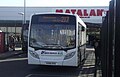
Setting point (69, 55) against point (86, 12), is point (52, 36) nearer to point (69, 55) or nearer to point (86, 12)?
point (69, 55)

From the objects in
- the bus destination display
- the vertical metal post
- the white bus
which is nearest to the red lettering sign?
the bus destination display

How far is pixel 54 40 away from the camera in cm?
1891

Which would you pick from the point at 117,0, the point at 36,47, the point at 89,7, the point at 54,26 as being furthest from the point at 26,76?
the point at 89,7

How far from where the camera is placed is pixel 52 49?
733 inches

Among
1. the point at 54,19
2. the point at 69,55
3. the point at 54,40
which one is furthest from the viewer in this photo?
the point at 54,19

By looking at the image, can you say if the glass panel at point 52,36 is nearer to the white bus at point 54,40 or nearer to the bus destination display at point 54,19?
the white bus at point 54,40

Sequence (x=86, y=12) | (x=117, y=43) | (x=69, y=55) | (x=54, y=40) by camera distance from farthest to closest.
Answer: (x=86, y=12) < (x=54, y=40) < (x=69, y=55) < (x=117, y=43)

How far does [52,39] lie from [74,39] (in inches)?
44.0

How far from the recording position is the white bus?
1845cm

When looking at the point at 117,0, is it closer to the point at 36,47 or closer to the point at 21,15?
the point at 36,47

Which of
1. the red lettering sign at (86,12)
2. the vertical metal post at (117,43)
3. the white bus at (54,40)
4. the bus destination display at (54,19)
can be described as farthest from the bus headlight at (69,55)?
the red lettering sign at (86,12)

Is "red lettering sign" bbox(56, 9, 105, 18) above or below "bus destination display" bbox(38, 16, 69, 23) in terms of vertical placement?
above

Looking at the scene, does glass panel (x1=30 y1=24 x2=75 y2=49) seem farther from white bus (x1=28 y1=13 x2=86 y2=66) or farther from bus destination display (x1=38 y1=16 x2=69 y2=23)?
bus destination display (x1=38 y1=16 x2=69 y2=23)

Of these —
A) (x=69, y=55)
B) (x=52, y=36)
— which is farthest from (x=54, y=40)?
(x=69, y=55)
